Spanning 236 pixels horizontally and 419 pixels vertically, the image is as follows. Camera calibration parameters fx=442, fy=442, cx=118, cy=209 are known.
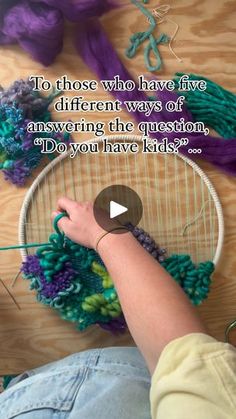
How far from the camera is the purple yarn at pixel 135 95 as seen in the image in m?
0.79

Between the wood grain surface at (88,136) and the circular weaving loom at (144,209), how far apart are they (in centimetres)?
3

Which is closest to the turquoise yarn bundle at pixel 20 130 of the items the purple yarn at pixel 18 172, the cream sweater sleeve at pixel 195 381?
the purple yarn at pixel 18 172

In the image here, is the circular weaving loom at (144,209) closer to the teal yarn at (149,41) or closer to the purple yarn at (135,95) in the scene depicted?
the purple yarn at (135,95)

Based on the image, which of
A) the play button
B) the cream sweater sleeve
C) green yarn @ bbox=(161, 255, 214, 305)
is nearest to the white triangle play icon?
the play button

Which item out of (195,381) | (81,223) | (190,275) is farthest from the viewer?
(190,275)

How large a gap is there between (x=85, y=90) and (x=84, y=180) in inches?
6.4

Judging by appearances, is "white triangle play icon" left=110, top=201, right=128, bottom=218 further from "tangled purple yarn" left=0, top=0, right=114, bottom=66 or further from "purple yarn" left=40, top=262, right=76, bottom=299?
"tangled purple yarn" left=0, top=0, right=114, bottom=66

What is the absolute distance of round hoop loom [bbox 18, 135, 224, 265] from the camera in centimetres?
80

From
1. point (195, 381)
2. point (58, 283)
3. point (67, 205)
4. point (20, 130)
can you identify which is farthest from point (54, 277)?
point (195, 381)

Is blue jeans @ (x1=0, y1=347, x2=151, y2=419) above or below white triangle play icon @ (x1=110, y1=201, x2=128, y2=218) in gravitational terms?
below

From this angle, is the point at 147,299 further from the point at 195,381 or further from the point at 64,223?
the point at 64,223

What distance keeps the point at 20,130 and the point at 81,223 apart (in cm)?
21

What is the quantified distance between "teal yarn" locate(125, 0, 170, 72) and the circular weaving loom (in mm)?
144

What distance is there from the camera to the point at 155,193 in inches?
31.7
